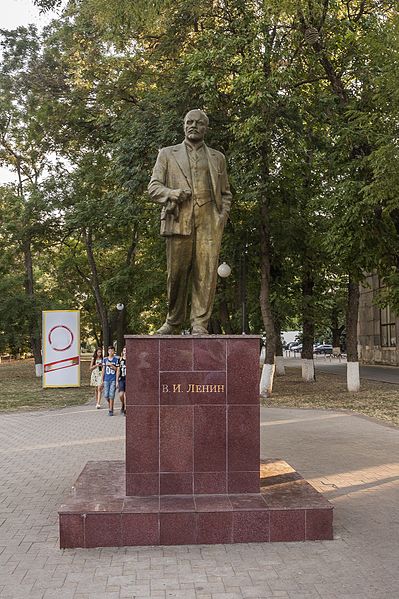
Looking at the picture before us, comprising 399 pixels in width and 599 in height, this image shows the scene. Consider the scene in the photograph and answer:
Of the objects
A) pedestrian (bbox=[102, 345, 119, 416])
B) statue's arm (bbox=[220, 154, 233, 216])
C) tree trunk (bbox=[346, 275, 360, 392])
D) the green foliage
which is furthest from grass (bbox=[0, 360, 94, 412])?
statue's arm (bbox=[220, 154, 233, 216])

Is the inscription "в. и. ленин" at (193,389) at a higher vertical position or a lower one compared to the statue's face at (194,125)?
lower

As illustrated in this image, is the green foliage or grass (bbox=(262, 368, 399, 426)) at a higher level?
the green foliage

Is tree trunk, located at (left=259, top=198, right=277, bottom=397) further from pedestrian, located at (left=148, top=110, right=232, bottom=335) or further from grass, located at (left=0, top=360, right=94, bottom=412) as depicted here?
pedestrian, located at (left=148, top=110, right=232, bottom=335)

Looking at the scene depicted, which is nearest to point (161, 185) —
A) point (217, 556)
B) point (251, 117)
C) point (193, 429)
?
point (193, 429)

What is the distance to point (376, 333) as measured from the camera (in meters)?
44.5

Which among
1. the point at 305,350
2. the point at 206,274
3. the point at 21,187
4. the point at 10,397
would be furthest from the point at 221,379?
the point at 21,187

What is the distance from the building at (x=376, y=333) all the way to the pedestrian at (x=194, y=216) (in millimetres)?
33477

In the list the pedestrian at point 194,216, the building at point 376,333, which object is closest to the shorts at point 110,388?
the pedestrian at point 194,216

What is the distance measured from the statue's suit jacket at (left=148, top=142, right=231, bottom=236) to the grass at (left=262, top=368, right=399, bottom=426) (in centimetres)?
914

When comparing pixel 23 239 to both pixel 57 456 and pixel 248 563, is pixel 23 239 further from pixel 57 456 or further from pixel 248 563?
pixel 248 563

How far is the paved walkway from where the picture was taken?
4.91 m

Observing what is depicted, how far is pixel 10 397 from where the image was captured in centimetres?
2269

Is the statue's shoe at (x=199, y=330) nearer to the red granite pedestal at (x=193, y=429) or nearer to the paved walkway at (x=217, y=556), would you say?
the red granite pedestal at (x=193, y=429)

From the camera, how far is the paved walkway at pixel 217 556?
16.1ft
